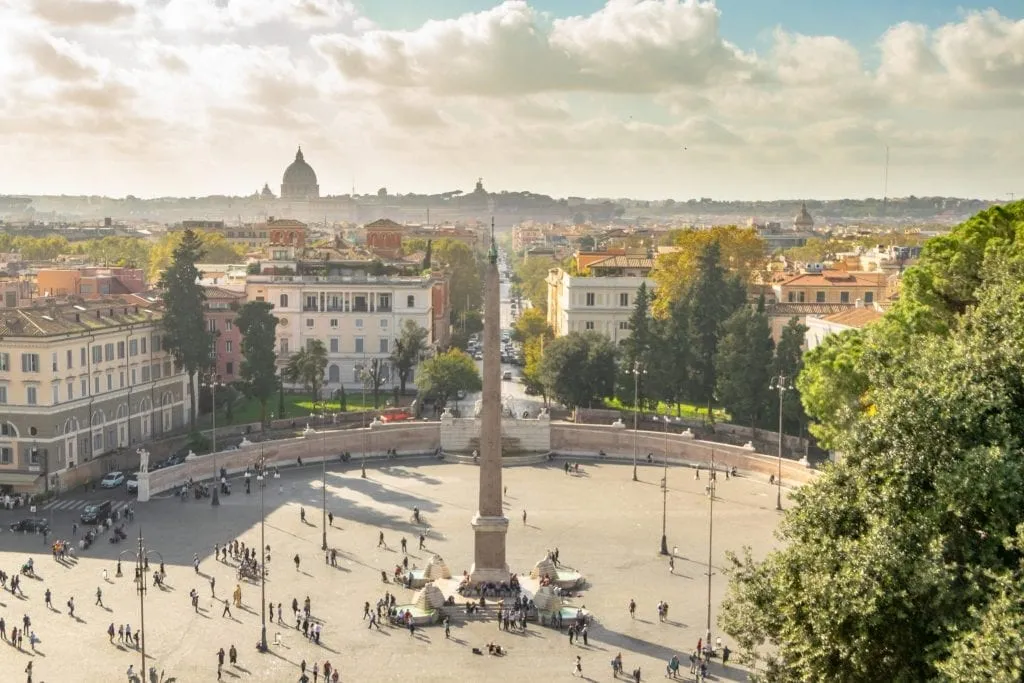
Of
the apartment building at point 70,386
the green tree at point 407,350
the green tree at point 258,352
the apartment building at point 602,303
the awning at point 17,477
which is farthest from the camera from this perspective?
the apartment building at point 602,303

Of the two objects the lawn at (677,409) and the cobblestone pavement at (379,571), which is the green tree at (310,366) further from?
the lawn at (677,409)

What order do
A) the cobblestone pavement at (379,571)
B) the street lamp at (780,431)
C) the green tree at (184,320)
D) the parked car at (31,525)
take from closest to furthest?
the cobblestone pavement at (379,571)
the parked car at (31,525)
the street lamp at (780,431)
the green tree at (184,320)

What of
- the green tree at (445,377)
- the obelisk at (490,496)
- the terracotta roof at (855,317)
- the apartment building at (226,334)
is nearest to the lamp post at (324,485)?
the green tree at (445,377)

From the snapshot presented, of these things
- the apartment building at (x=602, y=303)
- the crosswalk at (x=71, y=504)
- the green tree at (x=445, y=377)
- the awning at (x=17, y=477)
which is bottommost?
the crosswalk at (x=71, y=504)

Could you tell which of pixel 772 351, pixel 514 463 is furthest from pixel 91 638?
pixel 772 351

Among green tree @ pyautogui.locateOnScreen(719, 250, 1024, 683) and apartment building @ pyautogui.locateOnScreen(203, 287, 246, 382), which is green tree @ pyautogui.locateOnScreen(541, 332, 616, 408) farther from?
green tree @ pyautogui.locateOnScreen(719, 250, 1024, 683)

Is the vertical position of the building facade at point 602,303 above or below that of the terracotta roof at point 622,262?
below

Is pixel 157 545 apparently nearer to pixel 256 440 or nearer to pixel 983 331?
pixel 256 440
